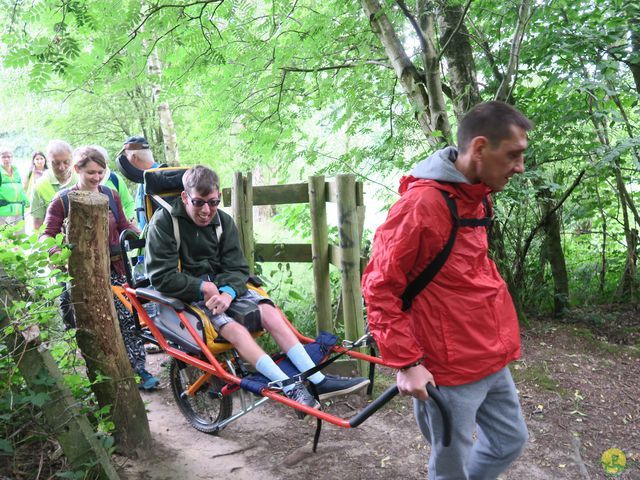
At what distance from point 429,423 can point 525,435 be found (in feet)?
1.47

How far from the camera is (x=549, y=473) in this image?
3330 mm

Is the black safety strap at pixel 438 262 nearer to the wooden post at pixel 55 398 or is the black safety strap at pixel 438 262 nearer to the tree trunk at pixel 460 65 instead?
the wooden post at pixel 55 398

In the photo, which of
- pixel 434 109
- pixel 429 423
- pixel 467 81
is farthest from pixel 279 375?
pixel 467 81

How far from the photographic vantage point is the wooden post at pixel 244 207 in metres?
4.54

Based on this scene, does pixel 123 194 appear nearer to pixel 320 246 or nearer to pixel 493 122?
pixel 320 246

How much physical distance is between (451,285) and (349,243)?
7.15 ft

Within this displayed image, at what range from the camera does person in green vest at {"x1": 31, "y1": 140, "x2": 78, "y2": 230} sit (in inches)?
183

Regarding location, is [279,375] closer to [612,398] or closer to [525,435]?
[525,435]

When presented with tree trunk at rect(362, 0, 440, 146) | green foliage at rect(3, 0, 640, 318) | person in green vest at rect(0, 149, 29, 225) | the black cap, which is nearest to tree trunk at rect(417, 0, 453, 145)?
tree trunk at rect(362, 0, 440, 146)

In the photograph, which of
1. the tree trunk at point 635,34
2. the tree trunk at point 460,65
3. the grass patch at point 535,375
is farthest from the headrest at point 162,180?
the tree trunk at point 635,34

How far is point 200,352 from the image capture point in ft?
→ 11.1

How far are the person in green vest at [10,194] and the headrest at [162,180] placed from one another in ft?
16.0

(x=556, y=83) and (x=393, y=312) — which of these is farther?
(x=556, y=83)

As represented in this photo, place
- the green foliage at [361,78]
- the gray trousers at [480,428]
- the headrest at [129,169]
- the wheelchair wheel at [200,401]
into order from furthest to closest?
the headrest at [129,169], the green foliage at [361,78], the wheelchair wheel at [200,401], the gray trousers at [480,428]
